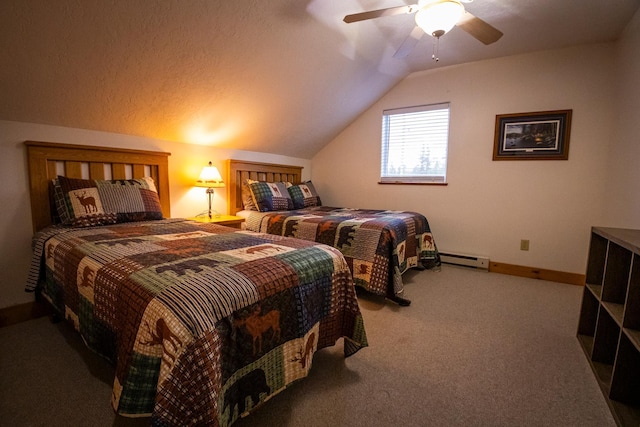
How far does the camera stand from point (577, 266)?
2848 millimetres

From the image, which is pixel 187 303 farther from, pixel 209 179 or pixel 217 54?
pixel 209 179

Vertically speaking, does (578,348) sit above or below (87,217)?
below

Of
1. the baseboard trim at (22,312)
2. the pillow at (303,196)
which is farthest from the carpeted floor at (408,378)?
the pillow at (303,196)

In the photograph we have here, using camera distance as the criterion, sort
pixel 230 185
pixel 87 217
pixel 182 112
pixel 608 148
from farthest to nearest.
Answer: pixel 230 185, pixel 608 148, pixel 182 112, pixel 87 217

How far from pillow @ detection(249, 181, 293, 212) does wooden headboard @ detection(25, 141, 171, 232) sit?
2.79 ft

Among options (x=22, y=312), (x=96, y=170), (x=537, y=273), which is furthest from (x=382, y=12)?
(x=22, y=312)

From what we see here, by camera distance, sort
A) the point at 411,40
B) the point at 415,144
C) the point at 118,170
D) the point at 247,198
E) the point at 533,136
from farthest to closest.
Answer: the point at 415,144, the point at 247,198, the point at 533,136, the point at 118,170, the point at 411,40

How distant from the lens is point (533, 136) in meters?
2.96

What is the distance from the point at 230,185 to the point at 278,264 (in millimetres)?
2255

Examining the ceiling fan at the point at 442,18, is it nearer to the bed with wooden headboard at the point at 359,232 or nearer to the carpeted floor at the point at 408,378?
the bed with wooden headboard at the point at 359,232

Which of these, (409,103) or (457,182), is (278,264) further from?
(409,103)

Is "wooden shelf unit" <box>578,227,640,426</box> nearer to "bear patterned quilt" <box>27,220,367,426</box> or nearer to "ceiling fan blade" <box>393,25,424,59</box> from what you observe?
"bear patterned quilt" <box>27,220,367,426</box>

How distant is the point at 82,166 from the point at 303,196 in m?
2.15

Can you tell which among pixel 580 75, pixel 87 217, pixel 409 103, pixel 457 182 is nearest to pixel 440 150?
pixel 457 182
